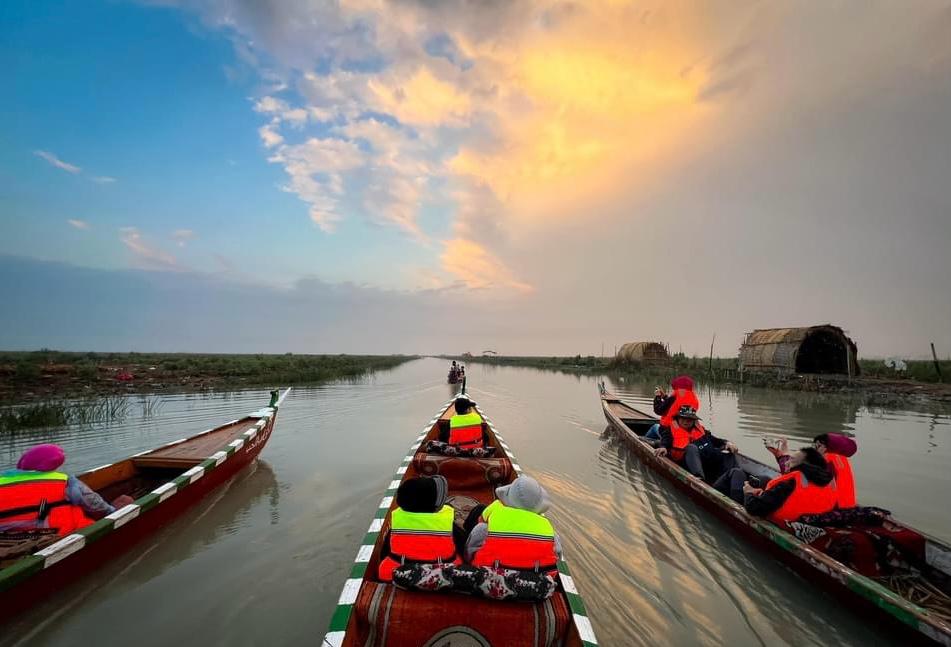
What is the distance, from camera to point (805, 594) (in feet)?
14.2

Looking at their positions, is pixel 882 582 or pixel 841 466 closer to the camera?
pixel 882 582

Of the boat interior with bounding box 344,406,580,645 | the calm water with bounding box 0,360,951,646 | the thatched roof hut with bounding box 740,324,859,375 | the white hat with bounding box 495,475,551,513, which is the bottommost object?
the calm water with bounding box 0,360,951,646

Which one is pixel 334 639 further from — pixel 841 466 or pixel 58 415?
pixel 58 415

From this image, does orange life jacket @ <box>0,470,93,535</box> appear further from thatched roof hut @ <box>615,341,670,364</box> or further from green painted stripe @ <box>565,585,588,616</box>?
thatched roof hut @ <box>615,341,670,364</box>

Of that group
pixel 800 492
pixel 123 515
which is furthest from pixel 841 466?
pixel 123 515

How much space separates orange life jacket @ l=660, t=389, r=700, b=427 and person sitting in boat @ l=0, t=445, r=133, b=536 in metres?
8.94

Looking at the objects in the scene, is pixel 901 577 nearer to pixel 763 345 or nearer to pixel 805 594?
pixel 805 594

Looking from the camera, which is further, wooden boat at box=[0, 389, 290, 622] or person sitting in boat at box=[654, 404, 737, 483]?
person sitting in boat at box=[654, 404, 737, 483]

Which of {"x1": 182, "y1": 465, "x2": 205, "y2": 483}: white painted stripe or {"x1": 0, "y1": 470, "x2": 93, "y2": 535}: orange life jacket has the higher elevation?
{"x1": 0, "y1": 470, "x2": 93, "y2": 535}: orange life jacket

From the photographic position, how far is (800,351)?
957 inches

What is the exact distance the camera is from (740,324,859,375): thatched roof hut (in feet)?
70.8

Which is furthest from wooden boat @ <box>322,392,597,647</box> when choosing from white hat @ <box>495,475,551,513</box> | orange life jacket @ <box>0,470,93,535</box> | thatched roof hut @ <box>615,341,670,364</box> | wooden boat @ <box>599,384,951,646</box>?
thatched roof hut @ <box>615,341,670,364</box>

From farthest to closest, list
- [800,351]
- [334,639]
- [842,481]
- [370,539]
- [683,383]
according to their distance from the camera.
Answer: [800,351] → [683,383] → [842,481] → [370,539] → [334,639]

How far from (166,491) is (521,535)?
5246 millimetres
